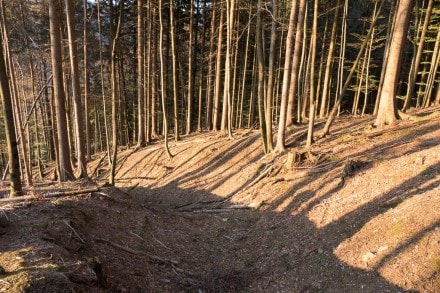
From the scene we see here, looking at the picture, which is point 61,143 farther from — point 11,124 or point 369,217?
point 369,217

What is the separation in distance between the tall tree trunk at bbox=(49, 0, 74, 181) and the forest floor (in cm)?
145

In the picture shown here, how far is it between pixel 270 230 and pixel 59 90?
891 centimetres

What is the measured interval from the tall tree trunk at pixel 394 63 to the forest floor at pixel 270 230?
0.60 meters

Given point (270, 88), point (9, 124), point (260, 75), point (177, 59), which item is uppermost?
point (177, 59)

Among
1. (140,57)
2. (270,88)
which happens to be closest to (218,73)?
(140,57)

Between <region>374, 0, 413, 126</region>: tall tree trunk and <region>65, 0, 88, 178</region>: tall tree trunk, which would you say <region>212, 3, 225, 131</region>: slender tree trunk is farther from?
<region>374, 0, 413, 126</region>: tall tree trunk

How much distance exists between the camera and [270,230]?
8.09 m

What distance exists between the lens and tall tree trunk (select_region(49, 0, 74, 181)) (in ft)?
32.9

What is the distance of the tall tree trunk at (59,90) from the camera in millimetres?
10016

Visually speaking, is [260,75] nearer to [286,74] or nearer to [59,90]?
[286,74]

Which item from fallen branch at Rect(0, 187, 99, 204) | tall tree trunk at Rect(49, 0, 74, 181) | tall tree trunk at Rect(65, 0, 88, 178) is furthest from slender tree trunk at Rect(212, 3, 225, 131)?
fallen branch at Rect(0, 187, 99, 204)

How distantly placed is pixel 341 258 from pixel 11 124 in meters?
7.42

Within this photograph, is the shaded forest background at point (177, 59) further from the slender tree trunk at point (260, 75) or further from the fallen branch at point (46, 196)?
the fallen branch at point (46, 196)

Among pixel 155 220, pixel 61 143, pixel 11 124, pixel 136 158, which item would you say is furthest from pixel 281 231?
pixel 136 158
